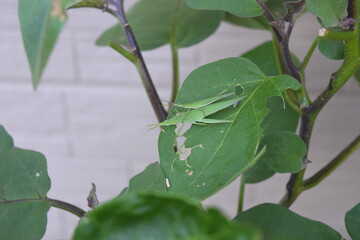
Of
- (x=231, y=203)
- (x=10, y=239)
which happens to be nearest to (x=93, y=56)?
(x=231, y=203)

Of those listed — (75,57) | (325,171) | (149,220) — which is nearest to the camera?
(149,220)

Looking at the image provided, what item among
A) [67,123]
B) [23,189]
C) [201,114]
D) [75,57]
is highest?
[201,114]

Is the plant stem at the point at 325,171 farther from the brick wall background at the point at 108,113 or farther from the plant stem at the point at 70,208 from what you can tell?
the brick wall background at the point at 108,113

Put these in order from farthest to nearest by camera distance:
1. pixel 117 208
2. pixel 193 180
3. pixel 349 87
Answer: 1. pixel 349 87
2. pixel 193 180
3. pixel 117 208

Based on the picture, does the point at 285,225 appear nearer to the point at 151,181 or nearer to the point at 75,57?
the point at 151,181

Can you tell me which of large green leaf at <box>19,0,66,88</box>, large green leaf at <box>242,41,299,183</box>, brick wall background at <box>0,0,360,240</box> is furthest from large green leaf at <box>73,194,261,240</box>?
brick wall background at <box>0,0,360,240</box>

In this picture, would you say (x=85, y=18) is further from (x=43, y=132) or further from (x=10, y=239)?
(x=10, y=239)

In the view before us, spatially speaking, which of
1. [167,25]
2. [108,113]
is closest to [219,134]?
[167,25]

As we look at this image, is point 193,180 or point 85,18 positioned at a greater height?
point 193,180
